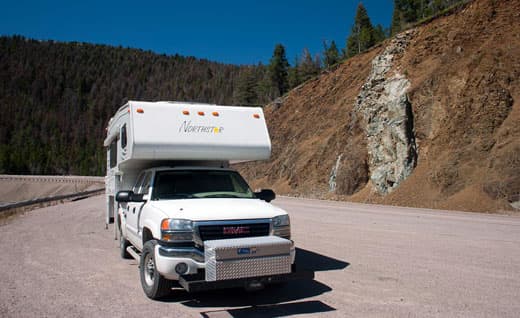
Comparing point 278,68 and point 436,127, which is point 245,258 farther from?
point 278,68

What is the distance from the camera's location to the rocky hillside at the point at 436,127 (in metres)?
25.4

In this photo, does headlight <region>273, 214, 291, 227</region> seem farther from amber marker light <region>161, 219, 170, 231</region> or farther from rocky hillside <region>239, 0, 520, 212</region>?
rocky hillside <region>239, 0, 520, 212</region>

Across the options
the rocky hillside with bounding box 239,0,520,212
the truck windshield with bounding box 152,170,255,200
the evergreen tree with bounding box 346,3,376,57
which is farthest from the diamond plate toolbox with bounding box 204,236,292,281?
the evergreen tree with bounding box 346,3,376,57

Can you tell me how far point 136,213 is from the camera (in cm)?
820

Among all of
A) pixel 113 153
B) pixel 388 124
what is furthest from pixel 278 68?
pixel 113 153

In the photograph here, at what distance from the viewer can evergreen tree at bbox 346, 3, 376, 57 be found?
70.4 metres

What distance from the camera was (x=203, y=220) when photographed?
6.34 m

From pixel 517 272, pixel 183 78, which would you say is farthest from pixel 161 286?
pixel 183 78

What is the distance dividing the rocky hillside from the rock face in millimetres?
73

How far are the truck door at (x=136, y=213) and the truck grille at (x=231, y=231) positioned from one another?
6.07 feet

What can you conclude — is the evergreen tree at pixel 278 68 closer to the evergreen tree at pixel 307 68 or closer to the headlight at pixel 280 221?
the evergreen tree at pixel 307 68

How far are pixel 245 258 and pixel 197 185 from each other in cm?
240

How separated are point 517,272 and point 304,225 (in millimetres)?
8028

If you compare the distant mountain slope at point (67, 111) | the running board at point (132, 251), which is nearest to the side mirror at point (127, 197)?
the running board at point (132, 251)
